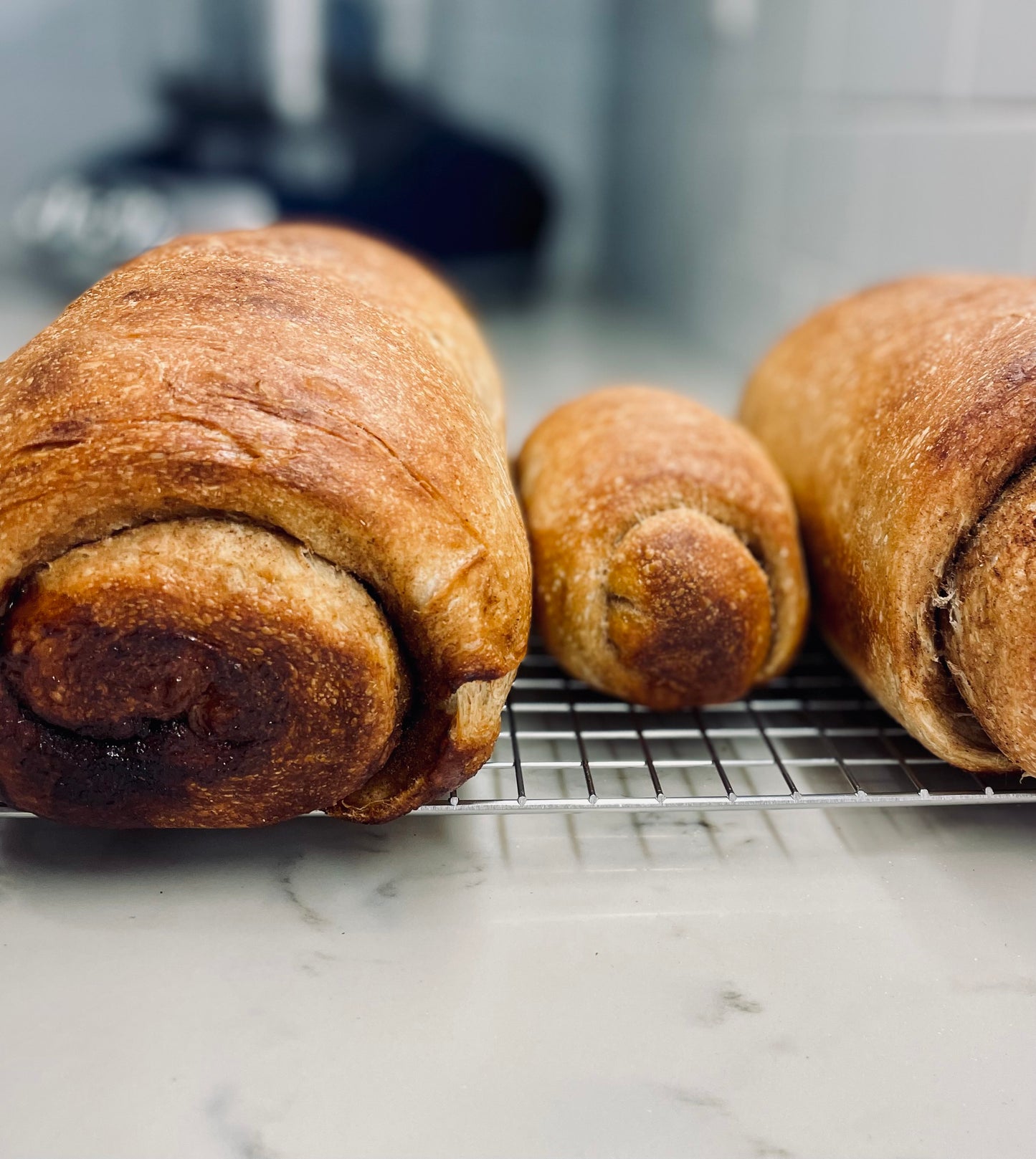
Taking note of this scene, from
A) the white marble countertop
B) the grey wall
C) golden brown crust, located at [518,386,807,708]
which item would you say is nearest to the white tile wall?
golden brown crust, located at [518,386,807,708]

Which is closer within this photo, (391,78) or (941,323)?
(941,323)

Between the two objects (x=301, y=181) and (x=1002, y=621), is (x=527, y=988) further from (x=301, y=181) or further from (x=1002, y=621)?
(x=301, y=181)

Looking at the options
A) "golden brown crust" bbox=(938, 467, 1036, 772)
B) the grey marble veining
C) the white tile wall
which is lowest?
the grey marble veining

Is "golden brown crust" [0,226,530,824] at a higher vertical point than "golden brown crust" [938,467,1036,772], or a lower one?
higher

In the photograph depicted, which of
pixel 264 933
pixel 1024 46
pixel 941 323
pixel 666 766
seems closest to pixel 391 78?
pixel 1024 46

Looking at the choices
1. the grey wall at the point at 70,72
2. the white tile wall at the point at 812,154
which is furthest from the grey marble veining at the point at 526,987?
the grey wall at the point at 70,72

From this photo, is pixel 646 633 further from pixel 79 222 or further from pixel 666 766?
pixel 79 222

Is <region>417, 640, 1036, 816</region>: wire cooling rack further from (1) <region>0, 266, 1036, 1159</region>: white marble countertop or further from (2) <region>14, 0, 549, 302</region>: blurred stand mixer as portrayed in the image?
(2) <region>14, 0, 549, 302</region>: blurred stand mixer
